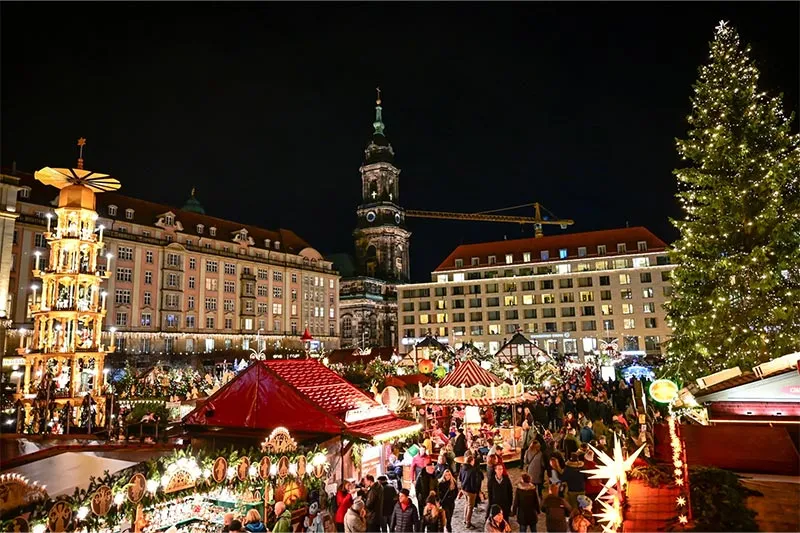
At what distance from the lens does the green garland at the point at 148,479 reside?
657 centimetres

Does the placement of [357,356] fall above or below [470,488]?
above

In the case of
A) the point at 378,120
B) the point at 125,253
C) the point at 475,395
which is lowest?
the point at 475,395

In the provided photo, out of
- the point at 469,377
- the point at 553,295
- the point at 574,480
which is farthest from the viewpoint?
the point at 553,295

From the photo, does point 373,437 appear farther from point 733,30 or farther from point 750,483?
point 733,30

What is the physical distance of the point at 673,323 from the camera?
15266 mm

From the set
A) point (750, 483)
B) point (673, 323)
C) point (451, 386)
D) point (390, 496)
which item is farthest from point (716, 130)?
point (390, 496)

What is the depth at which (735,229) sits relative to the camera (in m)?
14.3

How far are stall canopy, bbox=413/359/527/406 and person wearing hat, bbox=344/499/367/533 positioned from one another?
1015cm

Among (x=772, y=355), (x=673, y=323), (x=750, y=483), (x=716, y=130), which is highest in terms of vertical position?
(x=716, y=130)

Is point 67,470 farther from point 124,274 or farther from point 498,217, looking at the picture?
point 498,217

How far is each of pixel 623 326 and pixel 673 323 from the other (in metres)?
53.0

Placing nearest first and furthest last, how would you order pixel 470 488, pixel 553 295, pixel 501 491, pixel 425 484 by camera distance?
1. pixel 501 491
2. pixel 425 484
3. pixel 470 488
4. pixel 553 295

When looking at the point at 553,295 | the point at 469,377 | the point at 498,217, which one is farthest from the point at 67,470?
the point at 498,217

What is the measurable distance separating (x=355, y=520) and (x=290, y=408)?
3.83 m
